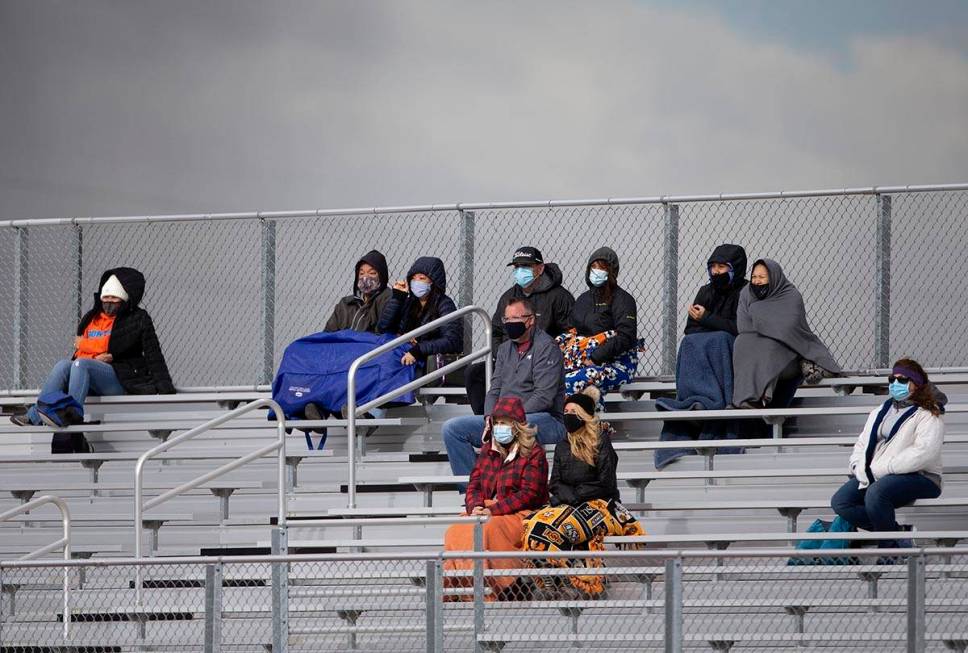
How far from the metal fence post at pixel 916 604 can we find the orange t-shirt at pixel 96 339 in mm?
7017

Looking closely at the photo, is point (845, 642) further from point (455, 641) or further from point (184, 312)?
point (184, 312)

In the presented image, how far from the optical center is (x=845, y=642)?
6.85 m

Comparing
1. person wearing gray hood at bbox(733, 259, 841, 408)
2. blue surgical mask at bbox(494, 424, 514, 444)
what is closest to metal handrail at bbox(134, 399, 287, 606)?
blue surgical mask at bbox(494, 424, 514, 444)

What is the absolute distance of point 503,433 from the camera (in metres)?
9.04

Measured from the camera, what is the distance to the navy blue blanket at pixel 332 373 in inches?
427

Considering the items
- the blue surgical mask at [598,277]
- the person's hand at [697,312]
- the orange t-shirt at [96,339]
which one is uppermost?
the blue surgical mask at [598,277]

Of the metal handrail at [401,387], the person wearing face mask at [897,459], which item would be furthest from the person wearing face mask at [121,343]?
the person wearing face mask at [897,459]

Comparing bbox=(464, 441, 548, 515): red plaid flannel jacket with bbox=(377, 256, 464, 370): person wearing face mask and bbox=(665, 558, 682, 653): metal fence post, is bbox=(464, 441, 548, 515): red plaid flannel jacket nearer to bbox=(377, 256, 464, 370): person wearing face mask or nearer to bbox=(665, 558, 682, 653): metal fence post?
bbox=(377, 256, 464, 370): person wearing face mask

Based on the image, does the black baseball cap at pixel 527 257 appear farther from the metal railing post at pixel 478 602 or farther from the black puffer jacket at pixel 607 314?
the metal railing post at pixel 478 602

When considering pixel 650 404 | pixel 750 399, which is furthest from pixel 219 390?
pixel 750 399

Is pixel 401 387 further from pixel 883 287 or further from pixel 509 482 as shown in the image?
pixel 883 287

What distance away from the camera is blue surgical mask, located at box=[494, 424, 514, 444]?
904 cm

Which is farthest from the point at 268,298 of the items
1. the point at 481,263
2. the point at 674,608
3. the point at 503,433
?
the point at 674,608

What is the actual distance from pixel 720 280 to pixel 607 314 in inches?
30.8
